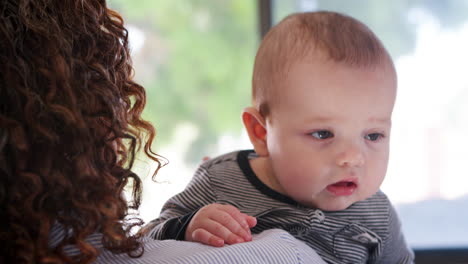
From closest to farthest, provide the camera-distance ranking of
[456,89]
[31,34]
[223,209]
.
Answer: [31,34] < [223,209] < [456,89]

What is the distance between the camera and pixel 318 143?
1191 millimetres

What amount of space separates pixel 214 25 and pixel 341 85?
12.8 ft

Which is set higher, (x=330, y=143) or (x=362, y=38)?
(x=362, y=38)

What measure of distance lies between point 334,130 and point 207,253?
46cm

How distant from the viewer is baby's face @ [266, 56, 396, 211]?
1173 mm

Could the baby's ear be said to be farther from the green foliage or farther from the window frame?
the green foliage

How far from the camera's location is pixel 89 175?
784 mm

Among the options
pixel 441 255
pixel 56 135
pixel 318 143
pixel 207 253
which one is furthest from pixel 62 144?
pixel 441 255

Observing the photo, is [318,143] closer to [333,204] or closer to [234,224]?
[333,204]

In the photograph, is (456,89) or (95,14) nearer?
(95,14)

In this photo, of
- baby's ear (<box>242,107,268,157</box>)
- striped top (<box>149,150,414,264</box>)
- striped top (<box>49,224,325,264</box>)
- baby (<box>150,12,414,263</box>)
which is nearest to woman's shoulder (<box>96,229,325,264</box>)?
striped top (<box>49,224,325,264</box>)

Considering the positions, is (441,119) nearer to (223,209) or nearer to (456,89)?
(456,89)

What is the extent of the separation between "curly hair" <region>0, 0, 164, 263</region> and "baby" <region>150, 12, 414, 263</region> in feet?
1.06

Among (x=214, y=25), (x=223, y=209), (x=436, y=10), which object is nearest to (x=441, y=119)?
(x=436, y=10)
